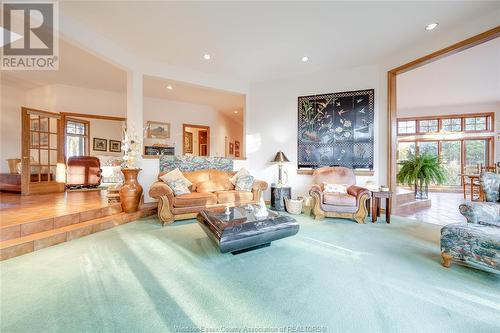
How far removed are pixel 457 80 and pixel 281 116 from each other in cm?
445

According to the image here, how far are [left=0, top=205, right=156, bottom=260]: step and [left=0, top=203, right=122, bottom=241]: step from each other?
49 mm

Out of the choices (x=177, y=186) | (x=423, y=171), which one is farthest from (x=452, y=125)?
(x=177, y=186)

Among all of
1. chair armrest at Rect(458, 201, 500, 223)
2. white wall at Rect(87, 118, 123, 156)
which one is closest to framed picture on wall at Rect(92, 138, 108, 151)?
white wall at Rect(87, 118, 123, 156)

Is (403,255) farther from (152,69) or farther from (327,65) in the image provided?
(152,69)

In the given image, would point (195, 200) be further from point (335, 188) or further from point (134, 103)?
point (335, 188)

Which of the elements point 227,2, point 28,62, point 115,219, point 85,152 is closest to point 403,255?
point 227,2

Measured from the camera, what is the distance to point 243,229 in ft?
7.23

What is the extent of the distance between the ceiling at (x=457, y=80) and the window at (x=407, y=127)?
82cm

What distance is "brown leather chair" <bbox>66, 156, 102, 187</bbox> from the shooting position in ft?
18.4

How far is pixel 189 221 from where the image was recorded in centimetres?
364

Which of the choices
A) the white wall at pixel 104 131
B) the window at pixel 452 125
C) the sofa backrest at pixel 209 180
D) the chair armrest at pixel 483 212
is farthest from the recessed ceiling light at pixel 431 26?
the white wall at pixel 104 131

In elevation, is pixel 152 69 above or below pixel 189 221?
above

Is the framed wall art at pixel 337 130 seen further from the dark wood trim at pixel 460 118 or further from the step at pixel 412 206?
the dark wood trim at pixel 460 118

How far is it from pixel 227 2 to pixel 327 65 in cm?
269
